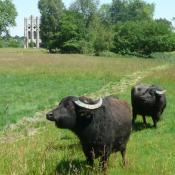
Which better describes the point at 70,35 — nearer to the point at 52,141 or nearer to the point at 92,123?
the point at 52,141

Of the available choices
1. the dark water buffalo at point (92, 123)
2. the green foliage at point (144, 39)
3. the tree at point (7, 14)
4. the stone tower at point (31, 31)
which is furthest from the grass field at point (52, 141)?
the stone tower at point (31, 31)

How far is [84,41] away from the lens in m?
89.7

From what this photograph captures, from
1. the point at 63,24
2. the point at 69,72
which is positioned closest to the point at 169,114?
the point at 69,72

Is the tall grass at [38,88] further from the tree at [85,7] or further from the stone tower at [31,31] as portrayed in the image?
the stone tower at [31,31]

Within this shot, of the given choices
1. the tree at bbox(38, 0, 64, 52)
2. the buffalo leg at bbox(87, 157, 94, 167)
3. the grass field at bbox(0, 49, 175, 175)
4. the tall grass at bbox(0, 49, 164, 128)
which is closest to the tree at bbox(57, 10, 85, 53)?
the tree at bbox(38, 0, 64, 52)

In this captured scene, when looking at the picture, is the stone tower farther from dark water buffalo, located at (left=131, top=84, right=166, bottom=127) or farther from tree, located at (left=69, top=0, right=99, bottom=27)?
dark water buffalo, located at (left=131, top=84, right=166, bottom=127)

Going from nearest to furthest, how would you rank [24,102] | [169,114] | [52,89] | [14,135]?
[14,135] → [169,114] → [24,102] → [52,89]

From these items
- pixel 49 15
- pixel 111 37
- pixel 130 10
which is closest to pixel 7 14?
pixel 49 15

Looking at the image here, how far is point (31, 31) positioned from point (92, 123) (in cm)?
17642

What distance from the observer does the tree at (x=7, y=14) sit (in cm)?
11594

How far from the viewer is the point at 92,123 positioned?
26.3 feet

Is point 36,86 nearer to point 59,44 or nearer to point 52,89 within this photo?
point 52,89

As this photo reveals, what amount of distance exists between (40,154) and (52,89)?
17.4 meters

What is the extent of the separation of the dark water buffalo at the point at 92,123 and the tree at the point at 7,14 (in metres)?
110
